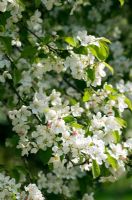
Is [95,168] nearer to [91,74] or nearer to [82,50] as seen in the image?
[91,74]

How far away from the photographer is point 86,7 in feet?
16.8

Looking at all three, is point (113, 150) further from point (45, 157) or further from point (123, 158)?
point (45, 157)

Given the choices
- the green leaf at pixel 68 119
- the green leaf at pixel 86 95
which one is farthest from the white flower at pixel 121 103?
the green leaf at pixel 68 119

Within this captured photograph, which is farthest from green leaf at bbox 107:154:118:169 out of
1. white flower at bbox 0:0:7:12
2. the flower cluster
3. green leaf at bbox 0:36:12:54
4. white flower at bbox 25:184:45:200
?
white flower at bbox 0:0:7:12

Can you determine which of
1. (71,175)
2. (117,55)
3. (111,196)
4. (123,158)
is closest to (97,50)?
(123,158)

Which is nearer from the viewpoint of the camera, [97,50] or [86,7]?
[97,50]

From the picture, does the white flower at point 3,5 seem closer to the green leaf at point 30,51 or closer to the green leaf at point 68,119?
the green leaf at point 30,51

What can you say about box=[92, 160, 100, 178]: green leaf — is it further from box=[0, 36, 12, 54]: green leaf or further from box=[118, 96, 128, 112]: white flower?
box=[0, 36, 12, 54]: green leaf

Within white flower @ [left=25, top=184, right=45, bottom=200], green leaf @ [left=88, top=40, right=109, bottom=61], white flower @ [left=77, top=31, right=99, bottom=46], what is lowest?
white flower @ [left=25, top=184, right=45, bottom=200]

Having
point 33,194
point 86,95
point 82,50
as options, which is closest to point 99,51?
point 82,50

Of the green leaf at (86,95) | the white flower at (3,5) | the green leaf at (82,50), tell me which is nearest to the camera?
the green leaf at (82,50)

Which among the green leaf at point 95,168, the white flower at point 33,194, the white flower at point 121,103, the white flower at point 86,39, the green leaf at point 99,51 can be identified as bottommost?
the white flower at point 33,194

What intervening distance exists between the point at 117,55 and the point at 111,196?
6885mm

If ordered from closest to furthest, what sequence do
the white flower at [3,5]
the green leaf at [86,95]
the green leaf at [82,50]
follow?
the green leaf at [82,50] < the white flower at [3,5] < the green leaf at [86,95]
